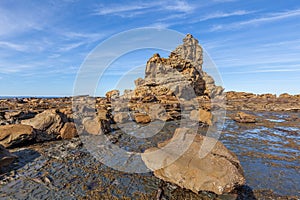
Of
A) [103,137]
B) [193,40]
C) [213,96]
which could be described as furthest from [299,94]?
[103,137]

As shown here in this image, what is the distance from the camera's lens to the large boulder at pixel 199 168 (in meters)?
7.20

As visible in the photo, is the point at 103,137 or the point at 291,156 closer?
the point at 291,156

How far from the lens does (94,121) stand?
18094 mm

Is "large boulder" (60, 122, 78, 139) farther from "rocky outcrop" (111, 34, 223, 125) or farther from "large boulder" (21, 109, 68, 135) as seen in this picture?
"rocky outcrop" (111, 34, 223, 125)

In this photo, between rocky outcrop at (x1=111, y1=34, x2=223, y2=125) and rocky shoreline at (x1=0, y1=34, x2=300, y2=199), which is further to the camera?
rocky outcrop at (x1=111, y1=34, x2=223, y2=125)

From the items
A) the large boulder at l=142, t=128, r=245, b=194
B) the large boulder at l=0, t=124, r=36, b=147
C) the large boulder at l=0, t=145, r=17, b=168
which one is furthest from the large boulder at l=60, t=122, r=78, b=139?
the large boulder at l=142, t=128, r=245, b=194

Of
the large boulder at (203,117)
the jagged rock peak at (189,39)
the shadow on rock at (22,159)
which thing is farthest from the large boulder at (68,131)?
the jagged rock peak at (189,39)

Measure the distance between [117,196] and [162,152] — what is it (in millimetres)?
3066

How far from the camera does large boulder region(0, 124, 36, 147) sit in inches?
507

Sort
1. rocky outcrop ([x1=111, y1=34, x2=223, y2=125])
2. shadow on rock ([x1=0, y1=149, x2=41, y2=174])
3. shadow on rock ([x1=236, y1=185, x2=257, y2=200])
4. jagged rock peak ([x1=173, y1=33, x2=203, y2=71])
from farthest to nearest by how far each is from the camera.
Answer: jagged rock peak ([x1=173, y1=33, x2=203, y2=71]) → rocky outcrop ([x1=111, y1=34, x2=223, y2=125]) → shadow on rock ([x1=0, y1=149, x2=41, y2=174]) → shadow on rock ([x1=236, y1=185, x2=257, y2=200])

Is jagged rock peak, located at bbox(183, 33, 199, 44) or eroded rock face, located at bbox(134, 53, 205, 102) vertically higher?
jagged rock peak, located at bbox(183, 33, 199, 44)

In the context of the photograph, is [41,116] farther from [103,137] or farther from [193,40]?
[193,40]

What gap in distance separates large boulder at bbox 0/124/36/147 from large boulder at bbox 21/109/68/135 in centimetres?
122

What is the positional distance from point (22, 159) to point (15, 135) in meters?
3.34
